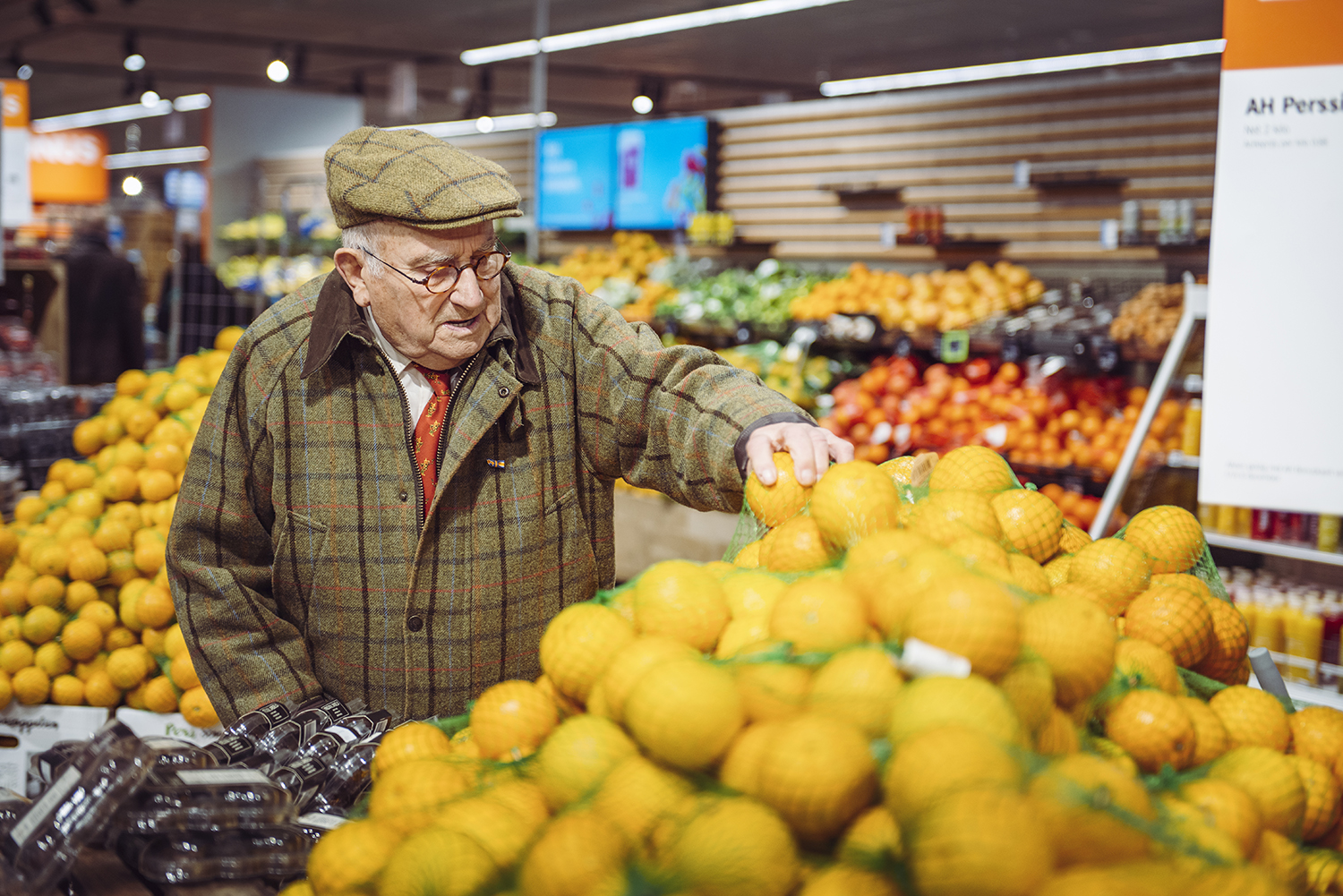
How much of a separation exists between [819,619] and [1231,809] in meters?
0.46

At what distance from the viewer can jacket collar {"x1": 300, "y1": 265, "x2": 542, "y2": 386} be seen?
74.8 inches

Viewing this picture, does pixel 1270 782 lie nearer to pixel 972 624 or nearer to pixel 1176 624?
pixel 1176 624

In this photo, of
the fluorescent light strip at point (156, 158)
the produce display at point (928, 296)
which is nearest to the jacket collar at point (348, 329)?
the produce display at point (928, 296)

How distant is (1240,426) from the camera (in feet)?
9.01

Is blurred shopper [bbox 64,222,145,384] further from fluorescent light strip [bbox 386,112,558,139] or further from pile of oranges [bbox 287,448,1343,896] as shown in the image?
fluorescent light strip [bbox 386,112,558,139]

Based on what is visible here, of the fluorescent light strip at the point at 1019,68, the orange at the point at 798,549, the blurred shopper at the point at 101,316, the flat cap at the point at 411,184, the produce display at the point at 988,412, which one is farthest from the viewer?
the fluorescent light strip at the point at 1019,68

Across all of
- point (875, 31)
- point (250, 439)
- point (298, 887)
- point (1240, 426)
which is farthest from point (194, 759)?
point (875, 31)

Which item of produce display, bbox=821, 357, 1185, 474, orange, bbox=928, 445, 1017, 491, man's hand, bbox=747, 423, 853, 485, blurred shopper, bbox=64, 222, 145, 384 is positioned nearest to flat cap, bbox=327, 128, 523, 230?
man's hand, bbox=747, 423, 853, 485

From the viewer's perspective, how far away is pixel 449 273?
182cm

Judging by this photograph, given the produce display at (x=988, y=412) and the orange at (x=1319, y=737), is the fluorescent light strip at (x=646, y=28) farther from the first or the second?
the orange at (x=1319, y=737)

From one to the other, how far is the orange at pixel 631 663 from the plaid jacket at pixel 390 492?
0.70 m

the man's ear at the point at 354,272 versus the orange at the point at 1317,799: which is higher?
the man's ear at the point at 354,272

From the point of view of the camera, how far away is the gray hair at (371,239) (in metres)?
1.80

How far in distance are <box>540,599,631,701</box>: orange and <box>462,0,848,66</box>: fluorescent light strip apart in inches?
342
